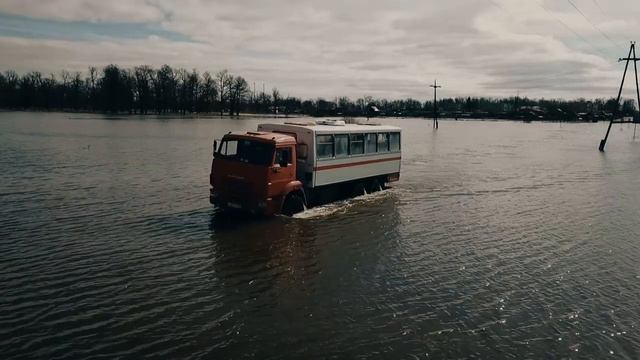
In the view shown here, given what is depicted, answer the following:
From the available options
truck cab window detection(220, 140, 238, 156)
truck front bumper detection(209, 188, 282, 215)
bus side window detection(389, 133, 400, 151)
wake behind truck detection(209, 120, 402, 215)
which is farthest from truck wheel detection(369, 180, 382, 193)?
truck cab window detection(220, 140, 238, 156)

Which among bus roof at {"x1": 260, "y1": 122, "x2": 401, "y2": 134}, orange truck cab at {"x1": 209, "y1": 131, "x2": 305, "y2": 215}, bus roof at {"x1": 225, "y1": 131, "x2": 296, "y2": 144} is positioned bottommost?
orange truck cab at {"x1": 209, "y1": 131, "x2": 305, "y2": 215}

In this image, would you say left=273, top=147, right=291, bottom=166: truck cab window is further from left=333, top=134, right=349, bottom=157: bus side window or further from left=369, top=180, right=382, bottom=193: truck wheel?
left=369, top=180, right=382, bottom=193: truck wheel

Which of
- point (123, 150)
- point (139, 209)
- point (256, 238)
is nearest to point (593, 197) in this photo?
point (256, 238)

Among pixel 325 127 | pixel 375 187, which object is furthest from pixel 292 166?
pixel 375 187

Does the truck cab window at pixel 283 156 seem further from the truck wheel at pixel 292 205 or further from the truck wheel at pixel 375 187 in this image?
the truck wheel at pixel 375 187

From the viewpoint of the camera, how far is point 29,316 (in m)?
9.49

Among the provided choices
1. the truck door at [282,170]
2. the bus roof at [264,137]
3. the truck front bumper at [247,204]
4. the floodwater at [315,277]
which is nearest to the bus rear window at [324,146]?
the bus roof at [264,137]

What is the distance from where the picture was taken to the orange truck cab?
1716 centimetres

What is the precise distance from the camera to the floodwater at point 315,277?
9078 millimetres

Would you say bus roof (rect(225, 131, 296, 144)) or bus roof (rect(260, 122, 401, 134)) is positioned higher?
bus roof (rect(260, 122, 401, 134))

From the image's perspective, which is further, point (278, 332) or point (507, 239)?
point (507, 239)

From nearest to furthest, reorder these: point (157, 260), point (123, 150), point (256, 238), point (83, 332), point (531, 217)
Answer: point (83, 332), point (157, 260), point (256, 238), point (531, 217), point (123, 150)

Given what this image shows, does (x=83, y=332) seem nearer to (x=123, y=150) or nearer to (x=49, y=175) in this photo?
(x=49, y=175)

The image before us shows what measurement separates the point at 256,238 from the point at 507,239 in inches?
319
